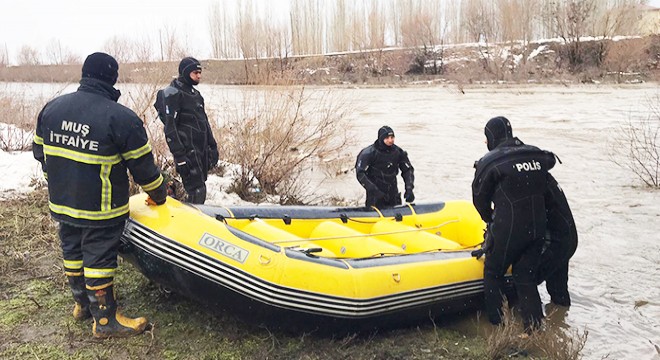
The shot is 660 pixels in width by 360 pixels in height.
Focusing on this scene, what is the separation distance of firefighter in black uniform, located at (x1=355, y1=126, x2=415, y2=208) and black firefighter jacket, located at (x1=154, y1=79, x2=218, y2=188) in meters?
1.39

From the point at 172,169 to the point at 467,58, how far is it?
22480 millimetres

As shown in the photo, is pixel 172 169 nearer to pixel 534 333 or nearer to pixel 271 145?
pixel 271 145

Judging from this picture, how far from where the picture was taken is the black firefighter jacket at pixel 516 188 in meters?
3.31

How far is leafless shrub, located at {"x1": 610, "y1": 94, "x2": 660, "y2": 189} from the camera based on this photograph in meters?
7.65

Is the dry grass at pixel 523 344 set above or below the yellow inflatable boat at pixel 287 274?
below

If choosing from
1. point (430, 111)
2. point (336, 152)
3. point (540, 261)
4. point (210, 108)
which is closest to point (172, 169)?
point (210, 108)

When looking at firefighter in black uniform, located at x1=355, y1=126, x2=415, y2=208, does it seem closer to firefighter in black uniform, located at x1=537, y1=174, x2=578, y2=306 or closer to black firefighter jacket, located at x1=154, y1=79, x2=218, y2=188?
black firefighter jacket, located at x1=154, y1=79, x2=218, y2=188

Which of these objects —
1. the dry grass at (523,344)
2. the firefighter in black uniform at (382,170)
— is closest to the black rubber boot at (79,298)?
the dry grass at (523,344)

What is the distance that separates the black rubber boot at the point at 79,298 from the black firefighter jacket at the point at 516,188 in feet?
7.58

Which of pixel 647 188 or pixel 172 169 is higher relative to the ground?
pixel 172 169

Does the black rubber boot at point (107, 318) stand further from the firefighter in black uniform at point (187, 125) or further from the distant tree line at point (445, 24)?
the distant tree line at point (445, 24)

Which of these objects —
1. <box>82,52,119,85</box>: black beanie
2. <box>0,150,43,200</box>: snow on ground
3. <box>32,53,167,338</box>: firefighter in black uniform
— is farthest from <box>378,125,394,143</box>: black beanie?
<box>0,150,43,200</box>: snow on ground

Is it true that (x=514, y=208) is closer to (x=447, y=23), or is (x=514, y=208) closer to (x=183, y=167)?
(x=183, y=167)

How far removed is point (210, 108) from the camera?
6855 mm
